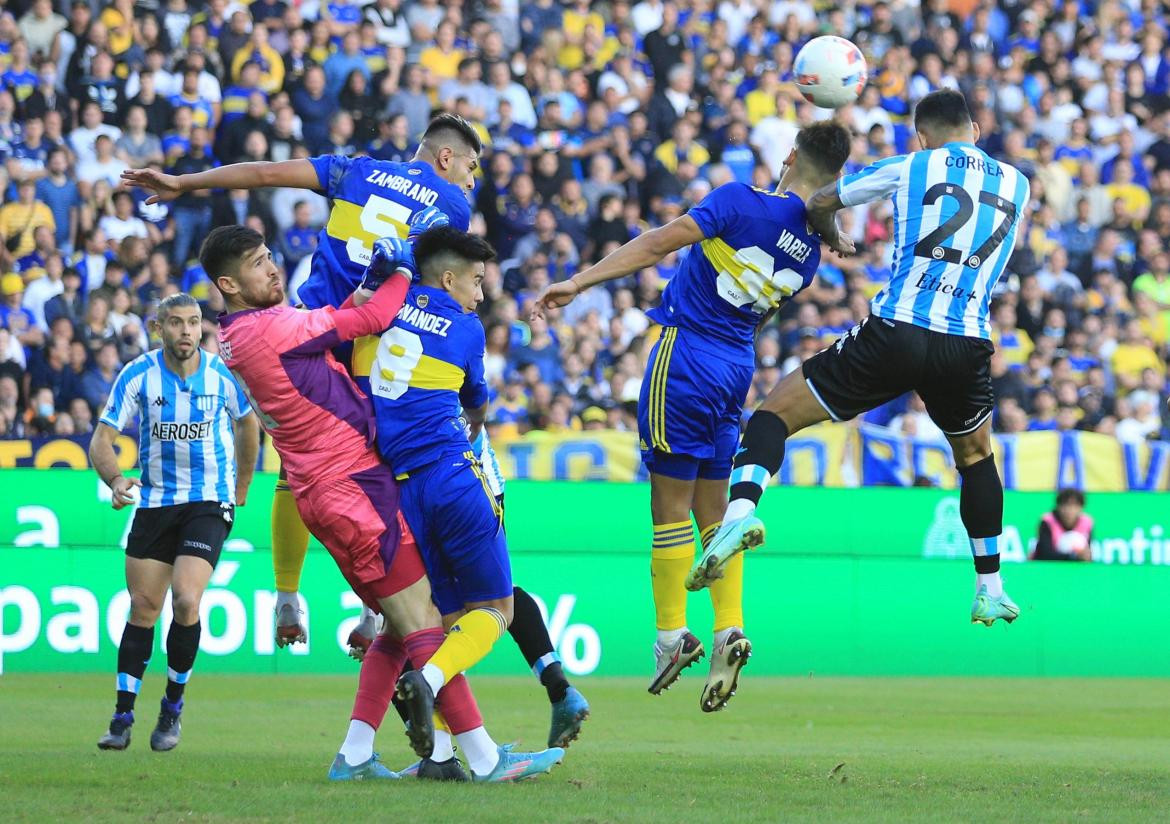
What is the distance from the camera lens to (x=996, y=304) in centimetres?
2086

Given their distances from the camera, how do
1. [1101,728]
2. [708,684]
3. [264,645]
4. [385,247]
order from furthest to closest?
[264,645], [1101,728], [708,684], [385,247]

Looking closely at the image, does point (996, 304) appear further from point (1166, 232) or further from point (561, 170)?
point (561, 170)

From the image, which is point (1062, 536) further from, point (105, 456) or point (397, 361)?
point (397, 361)

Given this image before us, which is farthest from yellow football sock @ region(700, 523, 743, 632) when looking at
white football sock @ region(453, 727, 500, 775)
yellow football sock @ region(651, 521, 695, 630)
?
white football sock @ region(453, 727, 500, 775)

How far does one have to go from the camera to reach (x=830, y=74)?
30.7 feet

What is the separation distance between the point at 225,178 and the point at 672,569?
3065 mm

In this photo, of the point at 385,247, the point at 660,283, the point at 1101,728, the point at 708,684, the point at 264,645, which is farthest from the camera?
the point at 660,283

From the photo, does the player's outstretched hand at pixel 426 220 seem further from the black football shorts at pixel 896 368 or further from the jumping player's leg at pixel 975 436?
the jumping player's leg at pixel 975 436

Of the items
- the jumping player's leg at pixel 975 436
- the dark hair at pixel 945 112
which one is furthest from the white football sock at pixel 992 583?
the dark hair at pixel 945 112

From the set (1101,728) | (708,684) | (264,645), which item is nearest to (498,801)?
(708,684)

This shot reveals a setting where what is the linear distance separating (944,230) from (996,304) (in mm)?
12642

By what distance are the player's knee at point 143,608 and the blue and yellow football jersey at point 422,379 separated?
2961 millimetres

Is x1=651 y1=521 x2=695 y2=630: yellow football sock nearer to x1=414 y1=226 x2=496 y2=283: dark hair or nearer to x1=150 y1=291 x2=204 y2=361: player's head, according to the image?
x1=414 y1=226 x2=496 y2=283: dark hair

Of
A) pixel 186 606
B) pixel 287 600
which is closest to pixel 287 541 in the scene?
pixel 287 600
